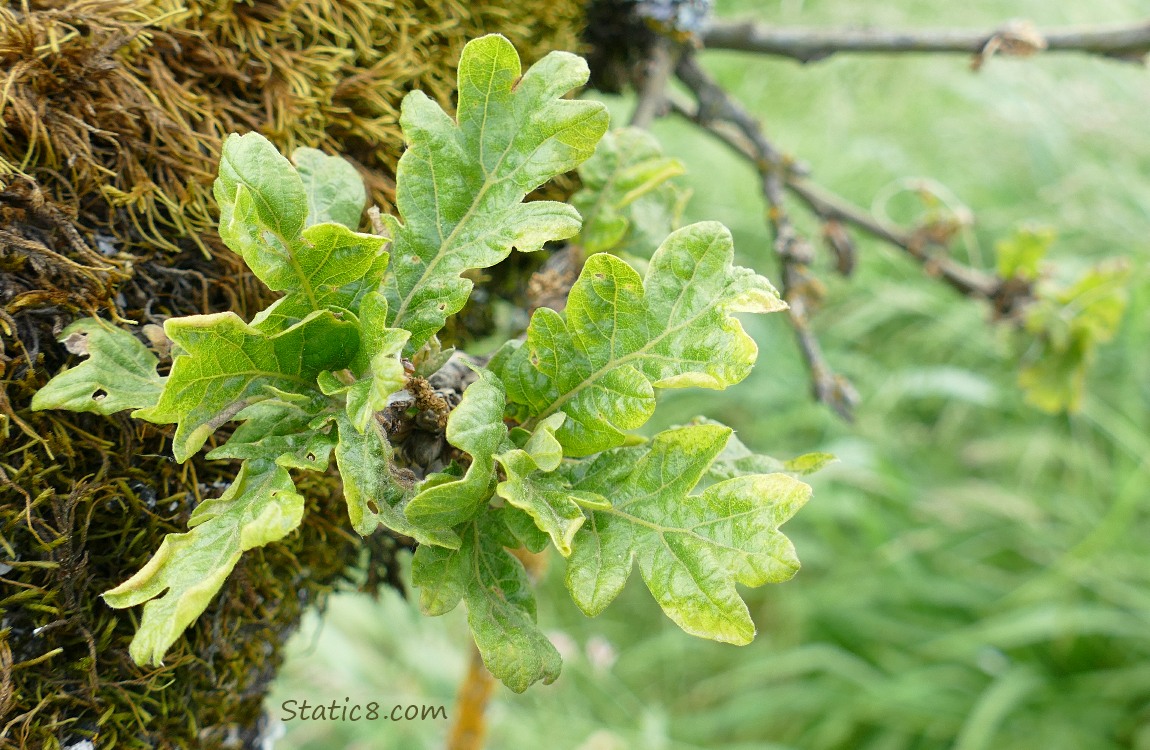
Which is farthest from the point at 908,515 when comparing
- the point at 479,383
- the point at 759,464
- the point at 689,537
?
the point at 479,383

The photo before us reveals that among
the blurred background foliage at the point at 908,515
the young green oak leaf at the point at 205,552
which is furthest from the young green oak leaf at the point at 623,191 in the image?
the blurred background foliage at the point at 908,515

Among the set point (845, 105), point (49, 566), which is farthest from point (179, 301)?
point (845, 105)

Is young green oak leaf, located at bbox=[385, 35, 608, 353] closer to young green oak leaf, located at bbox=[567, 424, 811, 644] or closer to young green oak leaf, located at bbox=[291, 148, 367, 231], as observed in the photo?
young green oak leaf, located at bbox=[291, 148, 367, 231]

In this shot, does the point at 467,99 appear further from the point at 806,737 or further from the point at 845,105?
the point at 845,105

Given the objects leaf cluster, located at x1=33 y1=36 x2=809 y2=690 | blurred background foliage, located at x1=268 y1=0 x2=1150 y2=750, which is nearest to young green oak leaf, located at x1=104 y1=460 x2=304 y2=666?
leaf cluster, located at x1=33 y1=36 x2=809 y2=690

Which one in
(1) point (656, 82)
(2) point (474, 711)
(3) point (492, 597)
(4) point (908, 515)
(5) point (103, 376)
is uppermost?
(1) point (656, 82)

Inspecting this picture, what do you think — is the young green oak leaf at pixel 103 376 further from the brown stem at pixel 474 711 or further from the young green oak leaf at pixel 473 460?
the brown stem at pixel 474 711

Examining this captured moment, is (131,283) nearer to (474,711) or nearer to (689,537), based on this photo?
(689,537)
